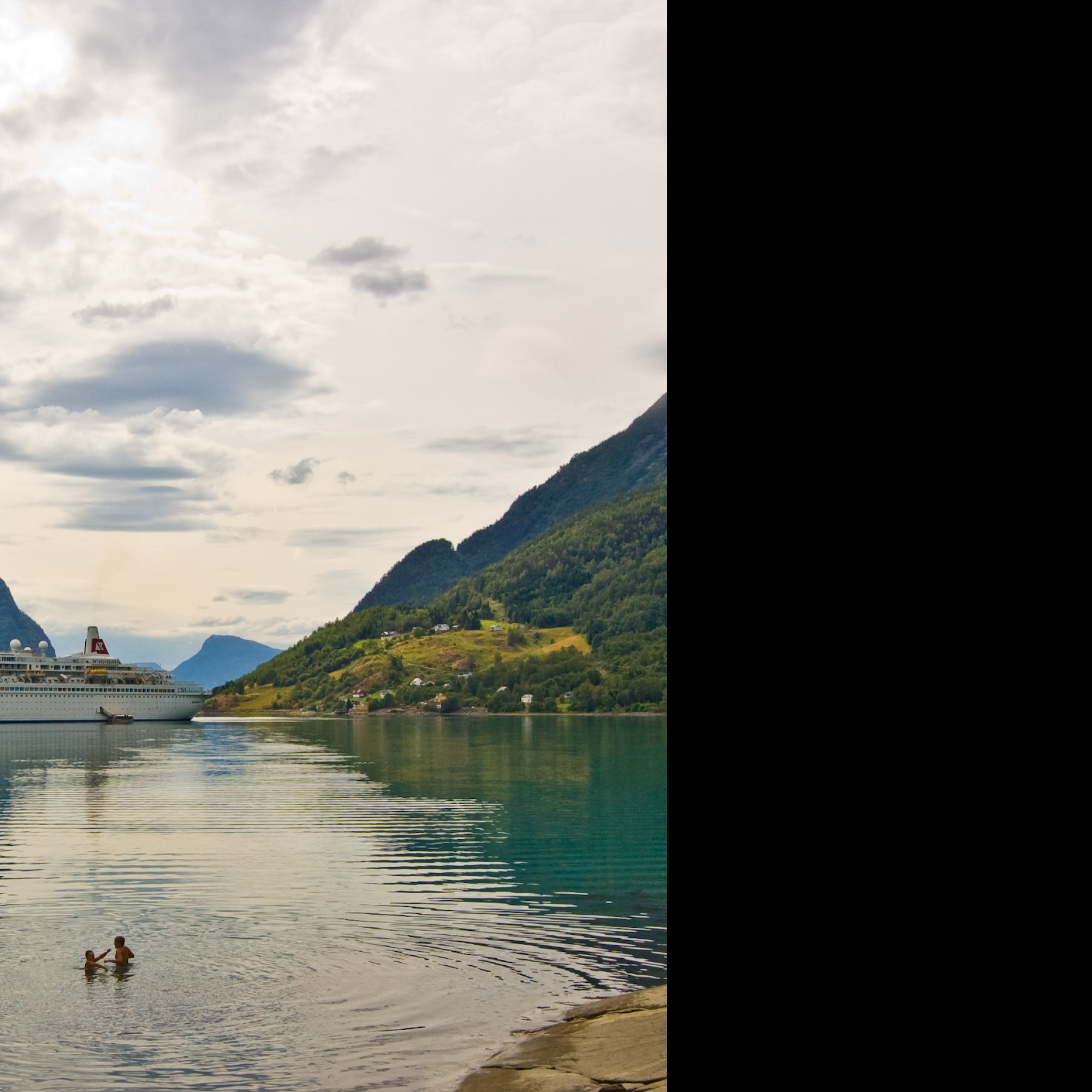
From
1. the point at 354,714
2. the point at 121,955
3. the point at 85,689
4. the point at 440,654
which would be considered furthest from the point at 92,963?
the point at 440,654

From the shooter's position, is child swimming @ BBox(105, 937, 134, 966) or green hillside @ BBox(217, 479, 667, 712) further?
green hillside @ BBox(217, 479, 667, 712)

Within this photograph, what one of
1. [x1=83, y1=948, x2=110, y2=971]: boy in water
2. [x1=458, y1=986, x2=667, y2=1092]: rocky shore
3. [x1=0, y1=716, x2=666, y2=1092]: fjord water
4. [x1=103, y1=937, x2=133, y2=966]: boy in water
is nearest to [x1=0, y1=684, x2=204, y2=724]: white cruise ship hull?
[x1=0, y1=716, x2=666, y2=1092]: fjord water

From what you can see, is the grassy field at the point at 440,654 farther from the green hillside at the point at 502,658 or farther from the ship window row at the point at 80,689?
the ship window row at the point at 80,689

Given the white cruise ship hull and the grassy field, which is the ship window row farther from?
the grassy field

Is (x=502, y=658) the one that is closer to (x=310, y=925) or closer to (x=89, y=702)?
(x=89, y=702)

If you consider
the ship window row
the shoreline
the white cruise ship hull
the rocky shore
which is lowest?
the shoreline

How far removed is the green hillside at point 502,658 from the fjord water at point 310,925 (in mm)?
107494

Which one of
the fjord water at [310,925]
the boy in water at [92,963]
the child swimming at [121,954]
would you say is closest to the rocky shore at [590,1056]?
the fjord water at [310,925]

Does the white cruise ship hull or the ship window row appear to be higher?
the ship window row

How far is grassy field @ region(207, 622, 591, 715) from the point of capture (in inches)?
6644

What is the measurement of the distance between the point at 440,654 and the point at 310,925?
15695cm

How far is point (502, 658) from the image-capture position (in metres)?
170

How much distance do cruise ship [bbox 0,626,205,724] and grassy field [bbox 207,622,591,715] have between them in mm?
53669
